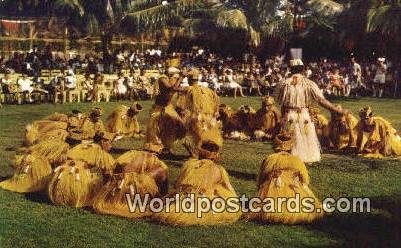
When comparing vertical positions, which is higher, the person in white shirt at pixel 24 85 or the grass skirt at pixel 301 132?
the grass skirt at pixel 301 132

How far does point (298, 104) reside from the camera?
36.0ft

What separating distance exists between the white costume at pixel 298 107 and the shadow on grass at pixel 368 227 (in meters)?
2.52

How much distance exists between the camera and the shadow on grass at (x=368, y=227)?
7232 millimetres

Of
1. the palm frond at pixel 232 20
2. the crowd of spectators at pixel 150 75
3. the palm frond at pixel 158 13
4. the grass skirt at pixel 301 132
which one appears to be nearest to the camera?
the grass skirt at pixel 301 132

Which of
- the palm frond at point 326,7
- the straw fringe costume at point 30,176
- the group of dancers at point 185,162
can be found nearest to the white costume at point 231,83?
the palm frond at point 326,7

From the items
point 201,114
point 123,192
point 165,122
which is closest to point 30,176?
point 123,192

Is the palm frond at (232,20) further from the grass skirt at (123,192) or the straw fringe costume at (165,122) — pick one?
the grass skirt at (123,192)

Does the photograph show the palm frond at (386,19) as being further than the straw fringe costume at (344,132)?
Yes

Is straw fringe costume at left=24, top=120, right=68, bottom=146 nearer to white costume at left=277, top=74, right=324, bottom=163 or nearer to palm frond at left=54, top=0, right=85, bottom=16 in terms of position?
white costume at left=277, top=74, right=324, bottom=163

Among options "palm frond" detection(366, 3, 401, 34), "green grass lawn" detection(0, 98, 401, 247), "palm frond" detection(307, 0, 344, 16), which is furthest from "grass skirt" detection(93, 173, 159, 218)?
"palm frond" detection(307, 0, 344, 16)

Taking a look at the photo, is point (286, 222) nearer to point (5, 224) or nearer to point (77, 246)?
point (77, 246)

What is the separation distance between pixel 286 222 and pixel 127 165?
2106mm

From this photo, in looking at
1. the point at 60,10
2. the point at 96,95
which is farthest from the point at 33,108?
the point at 60,10

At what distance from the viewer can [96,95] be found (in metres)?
24.8
